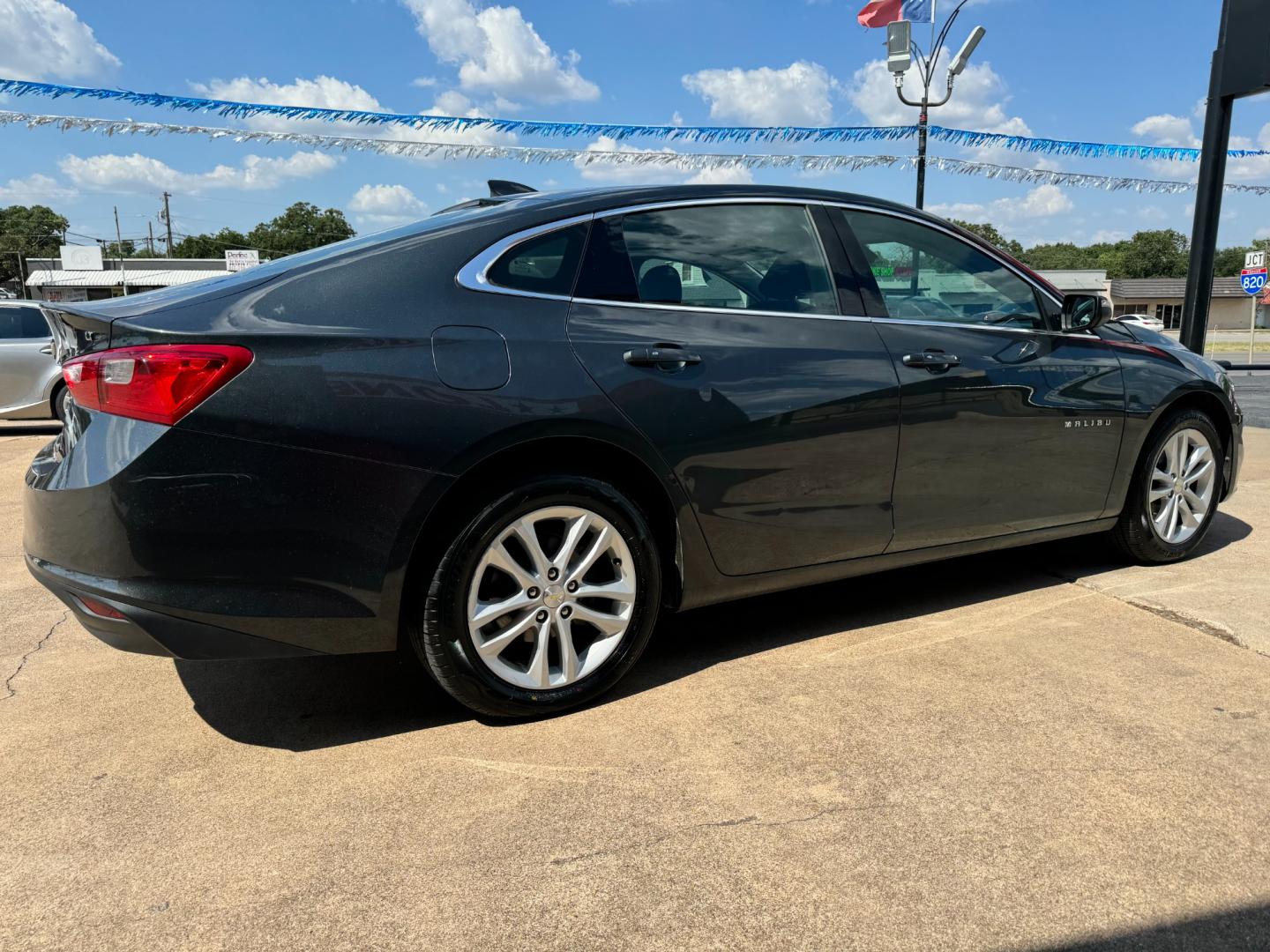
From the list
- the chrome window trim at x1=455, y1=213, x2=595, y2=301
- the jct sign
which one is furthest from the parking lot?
the jct sign

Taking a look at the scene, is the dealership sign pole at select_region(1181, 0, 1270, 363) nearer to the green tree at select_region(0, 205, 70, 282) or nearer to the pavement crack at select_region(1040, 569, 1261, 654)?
the pavement crack at select_region(1040, 569, 1261, 654)

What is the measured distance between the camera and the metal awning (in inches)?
2170

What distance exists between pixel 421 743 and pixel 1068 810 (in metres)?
1.68

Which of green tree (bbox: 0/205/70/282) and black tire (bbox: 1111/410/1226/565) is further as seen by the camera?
green tree (bbox: 0/205/70/282)

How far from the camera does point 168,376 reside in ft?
7.36

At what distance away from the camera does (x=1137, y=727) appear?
2609 mm

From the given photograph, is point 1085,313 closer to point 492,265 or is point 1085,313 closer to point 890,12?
point 492,265

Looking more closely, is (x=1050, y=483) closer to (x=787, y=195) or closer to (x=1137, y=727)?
(x=1137, y=727)

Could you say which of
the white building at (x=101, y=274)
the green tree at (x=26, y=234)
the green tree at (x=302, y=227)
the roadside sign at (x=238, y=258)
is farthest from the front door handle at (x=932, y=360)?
the green tree at (x=26, y=234)

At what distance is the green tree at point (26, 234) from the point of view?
285 feet

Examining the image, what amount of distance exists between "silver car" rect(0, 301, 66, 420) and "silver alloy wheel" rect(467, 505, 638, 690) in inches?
353

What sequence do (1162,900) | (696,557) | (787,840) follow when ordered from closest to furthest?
1. (1162,900)
2. (787,840)
3. (696,557)

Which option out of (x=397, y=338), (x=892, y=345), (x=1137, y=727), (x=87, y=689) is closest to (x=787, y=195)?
(x=892, y=345)

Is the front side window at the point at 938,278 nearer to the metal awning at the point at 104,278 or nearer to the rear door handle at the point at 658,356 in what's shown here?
the rear door handle at the point at 658,356
